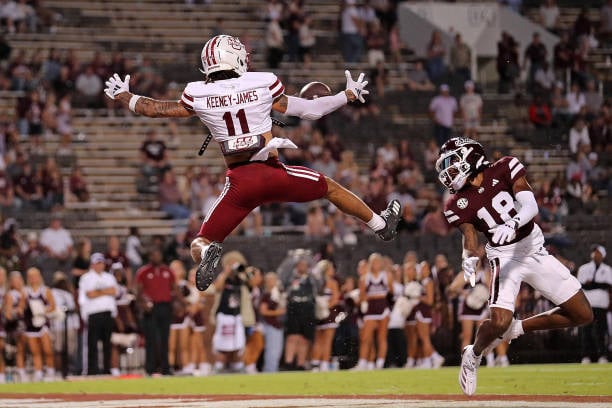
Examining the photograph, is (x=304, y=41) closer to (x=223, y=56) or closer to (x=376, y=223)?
(x=376, y=223)

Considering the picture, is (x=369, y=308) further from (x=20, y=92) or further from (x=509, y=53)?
Result: (x=509, y=53)

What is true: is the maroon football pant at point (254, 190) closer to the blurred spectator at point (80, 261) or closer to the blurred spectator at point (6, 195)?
the blurred spectator at point (80, 261)

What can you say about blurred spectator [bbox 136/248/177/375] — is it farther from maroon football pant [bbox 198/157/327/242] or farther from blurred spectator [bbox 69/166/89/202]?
maroon football pant [bbox 198/157/327/242]

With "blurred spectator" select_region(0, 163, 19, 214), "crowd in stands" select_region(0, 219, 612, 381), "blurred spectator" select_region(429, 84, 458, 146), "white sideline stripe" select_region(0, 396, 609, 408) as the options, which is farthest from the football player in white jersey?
"blurred spectator" select_region(429, 84, 458, 146)

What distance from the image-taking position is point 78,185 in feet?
79.5

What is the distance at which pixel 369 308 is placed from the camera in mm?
19938

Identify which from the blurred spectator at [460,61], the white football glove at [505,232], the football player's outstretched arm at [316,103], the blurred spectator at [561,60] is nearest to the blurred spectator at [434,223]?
the blurred spectator at [460,61]

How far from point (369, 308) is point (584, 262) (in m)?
3.45

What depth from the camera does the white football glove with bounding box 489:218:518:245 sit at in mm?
11633

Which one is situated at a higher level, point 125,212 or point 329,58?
point 329,58

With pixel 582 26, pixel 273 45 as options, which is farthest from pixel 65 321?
pixel 582 26

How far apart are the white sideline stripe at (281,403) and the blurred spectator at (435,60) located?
16.1m

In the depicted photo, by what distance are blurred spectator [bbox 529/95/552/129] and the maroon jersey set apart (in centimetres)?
1577

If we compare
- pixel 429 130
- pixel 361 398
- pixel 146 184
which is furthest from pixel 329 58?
pixel 361 398
